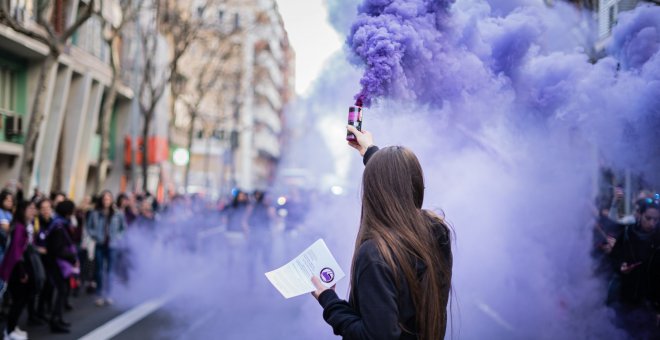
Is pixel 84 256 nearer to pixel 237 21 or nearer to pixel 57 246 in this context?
pixel 57 246

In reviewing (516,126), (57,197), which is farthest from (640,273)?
(57,197)

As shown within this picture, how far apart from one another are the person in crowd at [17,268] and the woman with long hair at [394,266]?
582 centimetres

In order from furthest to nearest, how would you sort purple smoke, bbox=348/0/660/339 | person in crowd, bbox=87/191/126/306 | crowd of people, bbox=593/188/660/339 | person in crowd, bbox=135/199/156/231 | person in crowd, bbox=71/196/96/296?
person in crowd, bbox=135/199/156/231 → person in crowd, bbox=71/196/96/296 → person in crowd, bbox=87/191/126/306 → crowd of people, bbox=593/188/660/339 → purple smoke, bbox=348/0/660/339

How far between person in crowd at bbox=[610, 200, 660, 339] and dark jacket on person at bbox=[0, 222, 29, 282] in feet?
18.7

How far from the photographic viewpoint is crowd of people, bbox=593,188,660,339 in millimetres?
6156

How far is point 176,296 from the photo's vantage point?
1107cm

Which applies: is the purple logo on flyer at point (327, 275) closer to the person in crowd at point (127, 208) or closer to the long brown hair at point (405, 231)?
the long brown hair at point (405, 231)

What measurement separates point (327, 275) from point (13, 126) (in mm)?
18268

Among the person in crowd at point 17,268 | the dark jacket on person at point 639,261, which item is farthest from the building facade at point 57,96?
the dark jacket on person at point 639,261

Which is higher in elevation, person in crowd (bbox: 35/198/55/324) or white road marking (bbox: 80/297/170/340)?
person in crowd (bbox: 35/198/55/324)

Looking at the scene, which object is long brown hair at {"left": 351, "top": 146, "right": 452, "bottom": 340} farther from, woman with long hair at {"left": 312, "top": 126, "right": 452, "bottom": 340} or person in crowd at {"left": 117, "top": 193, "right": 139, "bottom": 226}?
person in crowd at {"left": 117, "top": 193, "right": 139, "bottom": 226}

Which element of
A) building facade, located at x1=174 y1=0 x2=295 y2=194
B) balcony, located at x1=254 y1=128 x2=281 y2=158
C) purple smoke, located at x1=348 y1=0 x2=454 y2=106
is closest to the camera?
purple smoke, located at x1=348 y1=0 x2=454 y2=106

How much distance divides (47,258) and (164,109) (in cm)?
2638

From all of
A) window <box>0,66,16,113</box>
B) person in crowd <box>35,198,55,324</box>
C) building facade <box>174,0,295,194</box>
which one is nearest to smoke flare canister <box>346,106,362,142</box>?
building facade <box>174,0,295,194</box>
